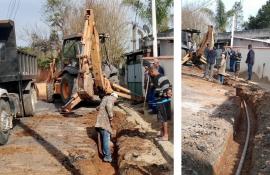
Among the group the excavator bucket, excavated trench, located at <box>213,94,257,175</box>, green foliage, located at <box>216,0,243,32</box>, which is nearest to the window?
excavated trench, located at <box>213,94,257,175</box>

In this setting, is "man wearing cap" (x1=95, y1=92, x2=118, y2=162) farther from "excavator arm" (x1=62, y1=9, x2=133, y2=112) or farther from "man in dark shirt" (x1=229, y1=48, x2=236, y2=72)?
"man in dark shirt" (x1=229, y1=48, x2=236, y2=72)

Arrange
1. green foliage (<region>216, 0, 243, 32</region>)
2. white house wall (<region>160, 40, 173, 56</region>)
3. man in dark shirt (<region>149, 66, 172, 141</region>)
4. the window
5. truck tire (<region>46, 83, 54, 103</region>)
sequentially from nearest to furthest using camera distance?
man in dark shirt (<region>149, 66, 172, 141</region>) < the window < truck tire (<region>46, 83, 54, 103</region>) < white house wall (<region>160, 40, 173, 56</region>) < green foliage (<region>216, 0, 243, 32</region>)

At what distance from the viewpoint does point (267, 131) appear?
34.9ft

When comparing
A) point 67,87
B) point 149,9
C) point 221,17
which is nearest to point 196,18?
point 221,17

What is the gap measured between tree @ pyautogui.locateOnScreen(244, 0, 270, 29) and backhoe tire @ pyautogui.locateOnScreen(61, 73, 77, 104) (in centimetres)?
3928

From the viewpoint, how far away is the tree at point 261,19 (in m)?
50.0

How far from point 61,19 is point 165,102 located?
28664 mm

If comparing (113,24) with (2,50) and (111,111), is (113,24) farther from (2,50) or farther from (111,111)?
(111,111)

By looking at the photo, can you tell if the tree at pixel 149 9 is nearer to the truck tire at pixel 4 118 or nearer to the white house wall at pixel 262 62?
the white house wall at pixel 262 62

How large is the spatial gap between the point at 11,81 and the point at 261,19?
146 ft

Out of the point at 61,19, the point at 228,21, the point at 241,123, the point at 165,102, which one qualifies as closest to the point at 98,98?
the point at 241,123

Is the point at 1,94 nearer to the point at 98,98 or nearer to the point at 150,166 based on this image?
the point at 150,166

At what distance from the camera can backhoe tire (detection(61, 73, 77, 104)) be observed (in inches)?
608

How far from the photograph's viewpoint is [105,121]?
378 inches
